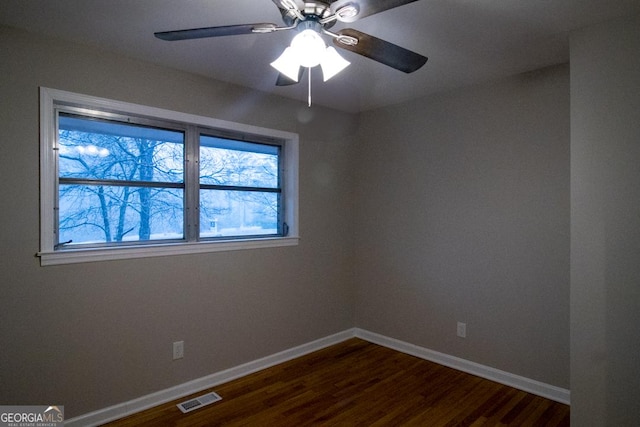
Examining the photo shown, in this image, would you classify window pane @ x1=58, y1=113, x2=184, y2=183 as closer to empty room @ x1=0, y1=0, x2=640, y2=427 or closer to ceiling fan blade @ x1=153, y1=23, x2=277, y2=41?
empty room @ x1=0, y1=0, x2=640, y2=427

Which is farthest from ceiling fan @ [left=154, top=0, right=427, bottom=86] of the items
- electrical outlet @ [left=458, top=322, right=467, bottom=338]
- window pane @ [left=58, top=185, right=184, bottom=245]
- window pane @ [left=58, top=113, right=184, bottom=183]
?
electrical outlet @ [left=458, top=322, right=467, bottom=338]

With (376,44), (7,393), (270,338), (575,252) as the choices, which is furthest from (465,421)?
(7,393)

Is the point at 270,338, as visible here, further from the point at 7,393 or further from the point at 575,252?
the point at 575,252

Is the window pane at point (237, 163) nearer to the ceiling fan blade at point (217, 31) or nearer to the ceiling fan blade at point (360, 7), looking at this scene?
the ceiling fan blade at point (217, 31)

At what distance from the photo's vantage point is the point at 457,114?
10.3 ft

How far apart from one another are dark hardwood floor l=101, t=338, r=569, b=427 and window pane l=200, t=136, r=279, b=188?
5.61 feet

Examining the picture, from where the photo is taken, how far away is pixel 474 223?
3047 millimetres

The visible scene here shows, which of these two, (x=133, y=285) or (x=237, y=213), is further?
(x=237, y=213)

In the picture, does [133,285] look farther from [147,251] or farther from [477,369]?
[477,369]

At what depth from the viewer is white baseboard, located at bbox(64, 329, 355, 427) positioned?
229 centimetres

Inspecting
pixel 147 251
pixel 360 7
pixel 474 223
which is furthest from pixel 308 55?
pixel 474 223

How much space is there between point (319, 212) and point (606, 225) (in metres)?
2.34

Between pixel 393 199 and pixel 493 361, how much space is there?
5.60 ft

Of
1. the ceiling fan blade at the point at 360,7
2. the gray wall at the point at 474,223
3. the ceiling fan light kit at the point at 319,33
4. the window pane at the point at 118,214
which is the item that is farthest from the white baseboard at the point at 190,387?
the ceiling fan blade at the point at 360,7
